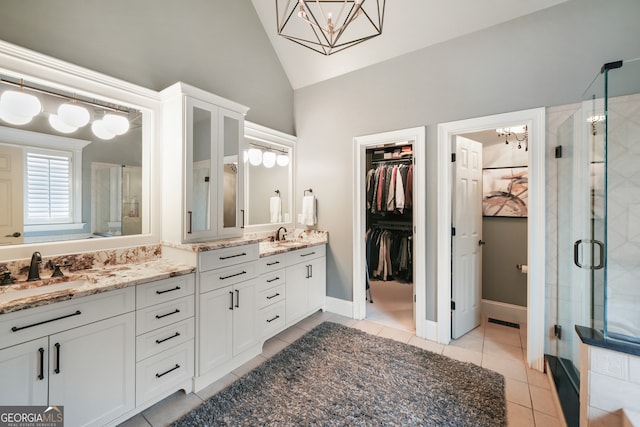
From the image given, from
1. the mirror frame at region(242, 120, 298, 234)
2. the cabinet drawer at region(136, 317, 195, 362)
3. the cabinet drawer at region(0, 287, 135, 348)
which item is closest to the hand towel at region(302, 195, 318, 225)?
the mirror frame at region(242, 120, 298, 234)

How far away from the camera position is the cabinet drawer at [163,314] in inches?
64.1

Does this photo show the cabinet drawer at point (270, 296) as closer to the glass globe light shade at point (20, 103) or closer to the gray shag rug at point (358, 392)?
the gray shag rug at point (358, 392)

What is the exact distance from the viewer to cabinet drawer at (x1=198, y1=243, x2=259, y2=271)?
194 cm

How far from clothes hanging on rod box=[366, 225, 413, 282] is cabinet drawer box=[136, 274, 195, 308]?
3.18 meters

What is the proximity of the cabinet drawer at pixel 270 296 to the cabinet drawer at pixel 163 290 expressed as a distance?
0.71 meters

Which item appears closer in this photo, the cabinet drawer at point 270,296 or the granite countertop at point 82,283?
the granite countertop at point 82,283

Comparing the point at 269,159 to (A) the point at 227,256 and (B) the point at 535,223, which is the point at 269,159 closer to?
(A) the point at 227,256

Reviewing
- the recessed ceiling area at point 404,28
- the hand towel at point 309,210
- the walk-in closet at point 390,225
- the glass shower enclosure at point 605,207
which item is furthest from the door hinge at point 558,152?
the hand towel at point 309,210

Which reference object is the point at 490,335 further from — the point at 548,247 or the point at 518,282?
the point at 548,247

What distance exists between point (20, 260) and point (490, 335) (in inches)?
155

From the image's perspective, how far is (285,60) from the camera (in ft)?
11.1

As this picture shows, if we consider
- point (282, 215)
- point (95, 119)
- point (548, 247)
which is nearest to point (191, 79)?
point (95, 119)

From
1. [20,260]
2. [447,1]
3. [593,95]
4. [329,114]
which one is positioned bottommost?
[20,260]

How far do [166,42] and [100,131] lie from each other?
0.98 m
